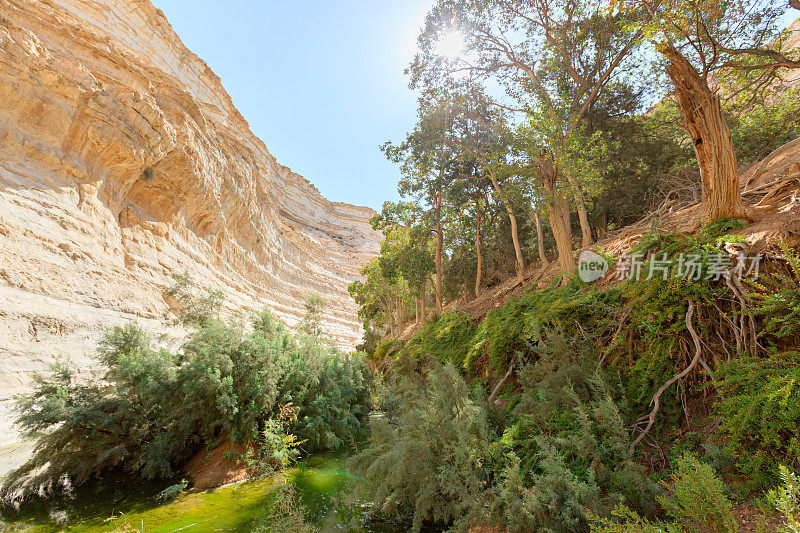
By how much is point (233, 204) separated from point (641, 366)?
29106mm

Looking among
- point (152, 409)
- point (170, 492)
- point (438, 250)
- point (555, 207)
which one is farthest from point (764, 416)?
point (438, 250)

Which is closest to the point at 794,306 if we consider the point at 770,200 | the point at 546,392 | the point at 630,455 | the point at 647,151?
the point at 630,455

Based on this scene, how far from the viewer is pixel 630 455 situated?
2979mm

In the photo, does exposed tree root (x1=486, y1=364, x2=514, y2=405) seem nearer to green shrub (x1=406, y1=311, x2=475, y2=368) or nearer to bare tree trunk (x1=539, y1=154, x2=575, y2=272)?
green shrub (x1=406, y1=311, x2=475, y2=368)

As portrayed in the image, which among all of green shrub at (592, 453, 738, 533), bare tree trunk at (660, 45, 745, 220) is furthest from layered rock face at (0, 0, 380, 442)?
bare tree trunk at (660, 45, 745, 220)

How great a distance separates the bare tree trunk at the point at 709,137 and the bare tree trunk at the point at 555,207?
10.3 feet

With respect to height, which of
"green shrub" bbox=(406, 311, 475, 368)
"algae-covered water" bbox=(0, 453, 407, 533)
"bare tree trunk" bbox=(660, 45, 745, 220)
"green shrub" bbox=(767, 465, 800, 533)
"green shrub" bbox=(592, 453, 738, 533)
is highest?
"bare tree trunk" bbox=(660, 45, 745, 220)

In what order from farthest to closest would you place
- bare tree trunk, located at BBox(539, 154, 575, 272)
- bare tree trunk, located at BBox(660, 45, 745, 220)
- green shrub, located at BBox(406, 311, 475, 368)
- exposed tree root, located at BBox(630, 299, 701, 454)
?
green shrub, located at BBox(406, 311, 475, 368), bare tree trunk, located at BBox(539, 154, 575, 272), bare tree trunk, located at BBox(660, 45, 745, 220), exposed tree root, located at BBox(630, 299, 701, 454)

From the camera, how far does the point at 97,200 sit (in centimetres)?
1603

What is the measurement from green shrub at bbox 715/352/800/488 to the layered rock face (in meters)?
13.4

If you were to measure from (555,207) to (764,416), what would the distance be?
22.8ft

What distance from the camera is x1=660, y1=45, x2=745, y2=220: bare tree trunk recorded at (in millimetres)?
4918

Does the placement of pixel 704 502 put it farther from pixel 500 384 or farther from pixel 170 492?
pixel 170 492

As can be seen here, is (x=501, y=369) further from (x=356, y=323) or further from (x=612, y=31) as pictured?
(x=356, y=323)
